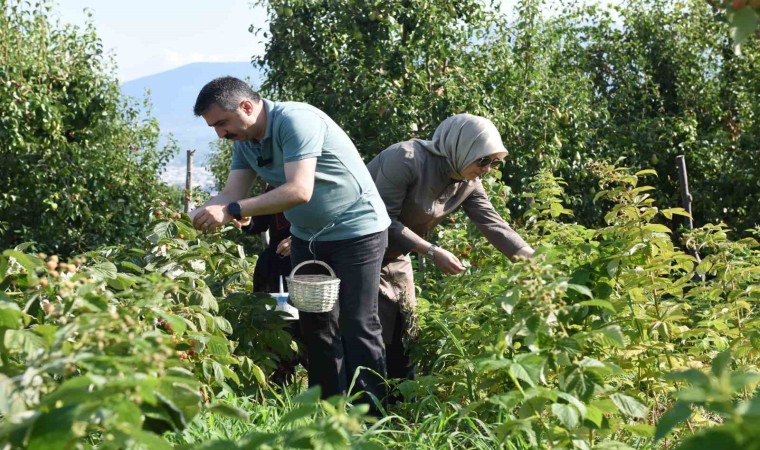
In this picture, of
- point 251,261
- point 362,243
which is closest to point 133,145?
point 251,261

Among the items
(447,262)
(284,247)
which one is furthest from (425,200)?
(284,247)

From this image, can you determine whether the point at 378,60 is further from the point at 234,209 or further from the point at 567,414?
the point at 567,414

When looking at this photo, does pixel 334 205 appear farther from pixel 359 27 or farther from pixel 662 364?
pixel 359 27

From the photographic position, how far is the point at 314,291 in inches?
133

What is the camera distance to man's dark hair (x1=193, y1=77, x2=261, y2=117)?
11.0 feet

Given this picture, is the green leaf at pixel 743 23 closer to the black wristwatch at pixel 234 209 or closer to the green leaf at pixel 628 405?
the green leaf at pixel 628 405

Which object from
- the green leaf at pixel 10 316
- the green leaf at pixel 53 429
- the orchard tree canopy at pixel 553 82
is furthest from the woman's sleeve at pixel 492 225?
the orchard tree canopy at pixel 553 82

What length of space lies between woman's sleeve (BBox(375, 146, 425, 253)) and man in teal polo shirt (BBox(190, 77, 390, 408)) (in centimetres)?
16

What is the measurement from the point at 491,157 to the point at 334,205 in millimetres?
610

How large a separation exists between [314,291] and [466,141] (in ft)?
2.61

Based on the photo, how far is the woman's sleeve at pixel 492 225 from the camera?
3.93 m

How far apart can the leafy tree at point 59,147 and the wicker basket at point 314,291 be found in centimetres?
695

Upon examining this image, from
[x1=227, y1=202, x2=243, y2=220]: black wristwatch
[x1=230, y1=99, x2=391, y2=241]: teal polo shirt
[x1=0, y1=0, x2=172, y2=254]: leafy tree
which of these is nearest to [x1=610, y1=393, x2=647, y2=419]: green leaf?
[x1=230, y1=99, x2=391, y2=241]: teal polo shirt

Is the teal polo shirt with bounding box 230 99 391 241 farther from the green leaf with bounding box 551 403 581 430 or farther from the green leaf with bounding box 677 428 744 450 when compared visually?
the green leaf with bounding box 677 428 744 450
